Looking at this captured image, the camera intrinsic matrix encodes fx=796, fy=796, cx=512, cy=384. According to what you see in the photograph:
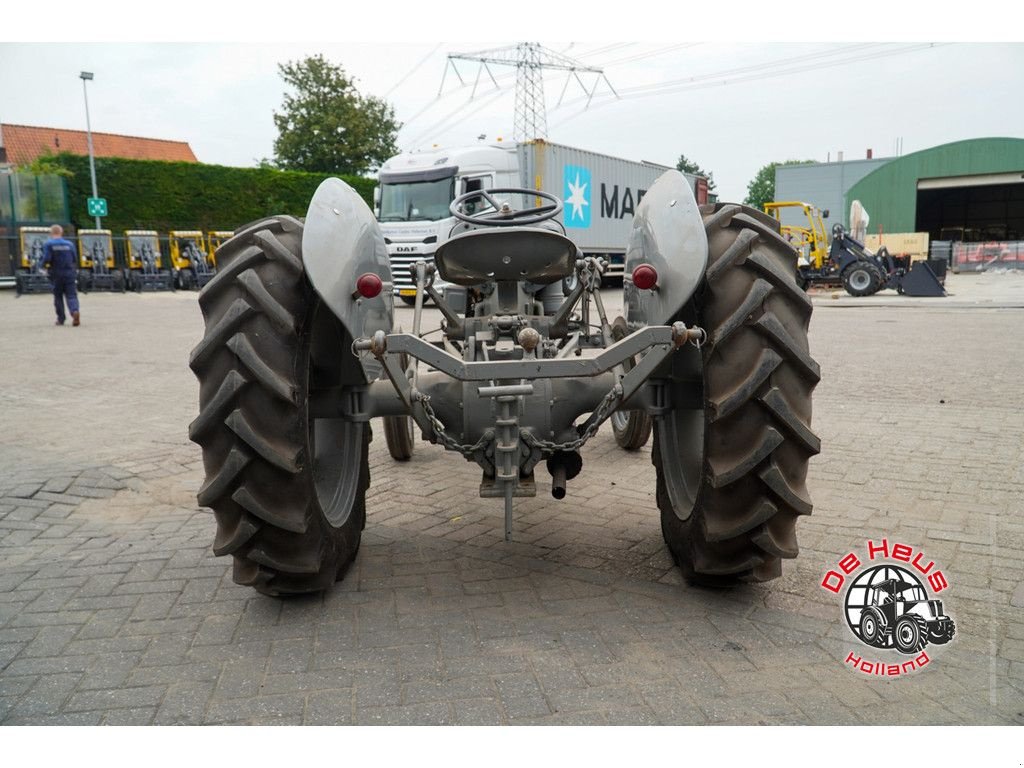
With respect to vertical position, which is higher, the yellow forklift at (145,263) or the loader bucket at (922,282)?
the yellow forklift at (145,263)

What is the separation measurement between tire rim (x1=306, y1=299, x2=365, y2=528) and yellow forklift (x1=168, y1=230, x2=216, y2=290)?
81.7ft

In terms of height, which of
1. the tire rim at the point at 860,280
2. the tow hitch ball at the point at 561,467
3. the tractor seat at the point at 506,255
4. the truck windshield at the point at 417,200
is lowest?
the tire rim at the point at 860,280

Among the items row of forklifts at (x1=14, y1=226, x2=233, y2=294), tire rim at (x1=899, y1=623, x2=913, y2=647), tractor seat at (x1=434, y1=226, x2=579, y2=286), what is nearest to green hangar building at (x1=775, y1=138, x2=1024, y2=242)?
row of forklifts at (x1=14, y1=226, x2=233, y2=294)

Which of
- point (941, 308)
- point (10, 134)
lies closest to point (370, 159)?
point (10, 134)

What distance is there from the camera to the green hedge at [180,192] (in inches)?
1134

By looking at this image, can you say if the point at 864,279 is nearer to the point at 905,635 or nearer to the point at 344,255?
the point at 905,635

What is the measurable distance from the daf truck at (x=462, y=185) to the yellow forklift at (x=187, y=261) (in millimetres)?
10081

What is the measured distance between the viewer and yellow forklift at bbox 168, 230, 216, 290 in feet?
88.6

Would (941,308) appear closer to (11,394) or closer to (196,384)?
(196,384)

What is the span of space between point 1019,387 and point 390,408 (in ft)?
22.5

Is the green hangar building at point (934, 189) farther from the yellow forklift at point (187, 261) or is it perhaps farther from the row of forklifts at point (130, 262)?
the row of forklifts at point (130, 262)

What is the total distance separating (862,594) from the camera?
2820 millimetres

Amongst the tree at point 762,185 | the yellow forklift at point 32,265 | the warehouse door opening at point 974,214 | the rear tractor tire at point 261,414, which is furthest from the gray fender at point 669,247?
the tree at point 762,185

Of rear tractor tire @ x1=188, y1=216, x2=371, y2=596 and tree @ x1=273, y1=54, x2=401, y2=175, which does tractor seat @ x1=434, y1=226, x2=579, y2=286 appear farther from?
tree @ x1=273, y1=54, x2=401, y2=175
